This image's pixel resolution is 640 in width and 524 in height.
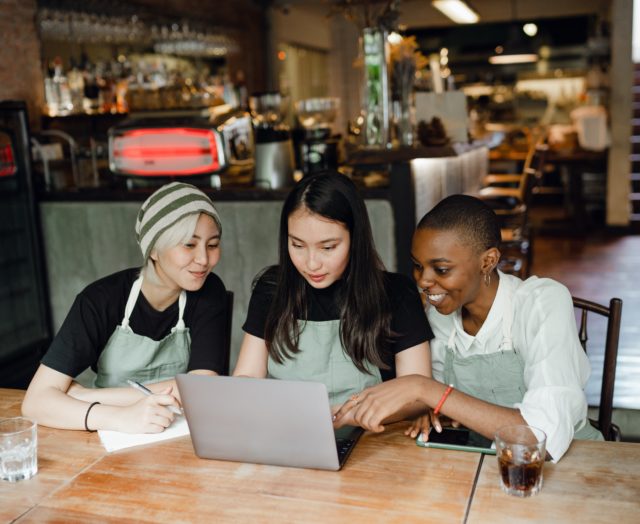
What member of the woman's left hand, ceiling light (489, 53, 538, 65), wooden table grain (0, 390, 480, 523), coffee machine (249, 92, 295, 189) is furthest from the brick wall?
ceiling light (489, 53, 538, 65)

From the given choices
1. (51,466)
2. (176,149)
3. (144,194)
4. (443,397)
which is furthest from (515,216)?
(51,466)

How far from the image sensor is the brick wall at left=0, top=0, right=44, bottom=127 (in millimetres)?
5316

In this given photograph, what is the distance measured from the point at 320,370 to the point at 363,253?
1.18 feet

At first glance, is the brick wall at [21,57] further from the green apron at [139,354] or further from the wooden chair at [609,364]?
the wooden chair at [609,364]

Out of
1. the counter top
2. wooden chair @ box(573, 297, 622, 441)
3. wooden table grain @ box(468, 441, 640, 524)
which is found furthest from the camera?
the counter top

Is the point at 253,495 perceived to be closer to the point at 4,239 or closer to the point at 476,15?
the point at 4,239

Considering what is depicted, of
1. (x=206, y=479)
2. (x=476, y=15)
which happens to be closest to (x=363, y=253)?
(x=206, y=479)

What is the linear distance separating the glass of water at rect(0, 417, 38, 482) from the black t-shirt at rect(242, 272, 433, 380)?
2.22ft

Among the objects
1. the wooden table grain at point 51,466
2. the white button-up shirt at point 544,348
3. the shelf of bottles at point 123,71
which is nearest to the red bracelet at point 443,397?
the white button-up shirt at point 544,348

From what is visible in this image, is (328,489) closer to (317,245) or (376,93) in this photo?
(317,245)

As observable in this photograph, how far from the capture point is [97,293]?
7.27 ft

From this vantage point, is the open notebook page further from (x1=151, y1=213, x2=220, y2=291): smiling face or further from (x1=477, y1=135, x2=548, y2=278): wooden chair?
(x1=477, y1=135, x2=548, y2=278): wooden chair

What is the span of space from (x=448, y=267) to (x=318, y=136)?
8.28 feet

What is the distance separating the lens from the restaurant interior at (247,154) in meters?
3.98
